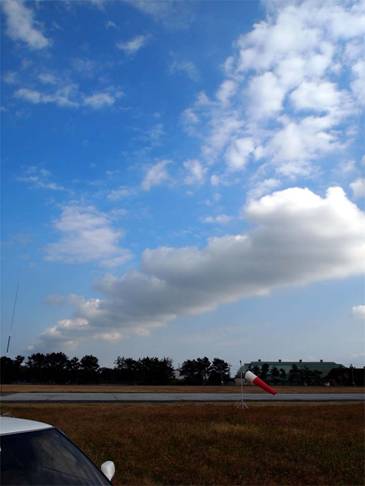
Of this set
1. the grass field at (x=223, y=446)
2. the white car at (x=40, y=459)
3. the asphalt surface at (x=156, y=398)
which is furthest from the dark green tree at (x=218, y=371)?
the white car at (x=40, y=459)

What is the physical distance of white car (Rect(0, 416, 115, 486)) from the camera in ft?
10.1

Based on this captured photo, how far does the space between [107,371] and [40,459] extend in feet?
277

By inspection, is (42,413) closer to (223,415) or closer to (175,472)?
(223,415)

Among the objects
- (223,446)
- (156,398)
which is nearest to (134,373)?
(156,398)

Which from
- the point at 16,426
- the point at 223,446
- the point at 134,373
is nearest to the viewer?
the point at 16,426

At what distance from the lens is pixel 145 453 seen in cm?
897

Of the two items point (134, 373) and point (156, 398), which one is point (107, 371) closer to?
point (134, 373)

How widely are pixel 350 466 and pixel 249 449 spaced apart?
2.07 metres

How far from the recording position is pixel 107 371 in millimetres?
83625

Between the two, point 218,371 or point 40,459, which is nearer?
point 40,459

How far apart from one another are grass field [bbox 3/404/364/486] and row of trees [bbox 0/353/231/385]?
65.0 metres

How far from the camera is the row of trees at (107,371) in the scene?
79.0m

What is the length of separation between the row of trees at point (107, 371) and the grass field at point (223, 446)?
64975mm

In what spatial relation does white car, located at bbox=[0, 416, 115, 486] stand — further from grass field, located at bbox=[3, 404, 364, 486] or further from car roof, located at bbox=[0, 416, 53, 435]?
grass field, located at bbox=[3, 404, 364, 486]
